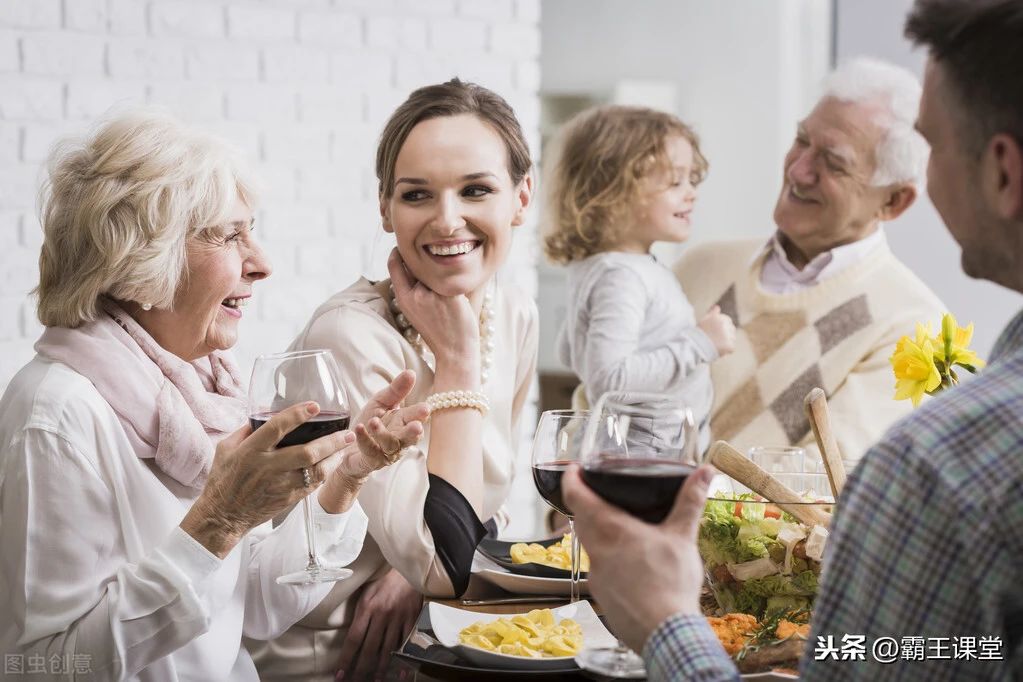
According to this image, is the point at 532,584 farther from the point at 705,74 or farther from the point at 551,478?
the point at 705,74

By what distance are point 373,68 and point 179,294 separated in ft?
6.28

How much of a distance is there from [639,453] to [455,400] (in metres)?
0.97

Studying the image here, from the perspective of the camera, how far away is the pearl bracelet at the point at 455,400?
1995 mm

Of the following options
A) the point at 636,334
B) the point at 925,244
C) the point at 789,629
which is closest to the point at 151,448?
the point at 789,629

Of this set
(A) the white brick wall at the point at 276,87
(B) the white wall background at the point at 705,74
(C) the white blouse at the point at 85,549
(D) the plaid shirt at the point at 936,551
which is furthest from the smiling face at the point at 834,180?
(B) the white wall background at the point at 705,74

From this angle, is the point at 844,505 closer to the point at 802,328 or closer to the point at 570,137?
the point at 802,328

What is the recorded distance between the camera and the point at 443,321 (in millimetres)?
2062

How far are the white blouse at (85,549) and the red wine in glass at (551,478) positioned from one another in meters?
0.45

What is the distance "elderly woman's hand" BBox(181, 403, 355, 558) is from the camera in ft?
4.42

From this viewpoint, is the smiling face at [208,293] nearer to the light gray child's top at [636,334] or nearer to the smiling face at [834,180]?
the light gray child's top at [636,334]

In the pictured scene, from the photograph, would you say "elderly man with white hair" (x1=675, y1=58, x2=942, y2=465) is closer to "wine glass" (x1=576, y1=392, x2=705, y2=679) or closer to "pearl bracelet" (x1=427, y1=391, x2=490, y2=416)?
"pearl bracelet" (x1=427, y1=391, x2=490, y2=416)

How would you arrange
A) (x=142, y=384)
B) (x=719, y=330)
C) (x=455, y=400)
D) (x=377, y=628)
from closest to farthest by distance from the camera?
(x=142, y=384), (x=377, y=628), (x=455, y=400), (x=719, y=330)

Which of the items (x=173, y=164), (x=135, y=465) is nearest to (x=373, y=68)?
(x=173, y=164)

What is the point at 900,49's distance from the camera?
179 inches
